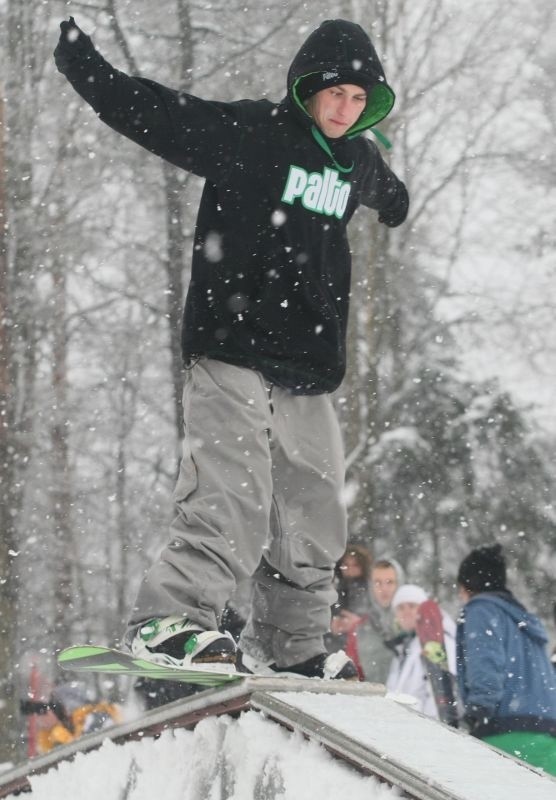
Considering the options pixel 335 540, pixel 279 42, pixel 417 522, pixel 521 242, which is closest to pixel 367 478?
pixel 417 522

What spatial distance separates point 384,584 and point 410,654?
93 centimetres

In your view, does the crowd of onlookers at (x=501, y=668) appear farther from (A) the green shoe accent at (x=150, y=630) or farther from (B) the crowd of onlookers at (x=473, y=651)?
(A) the green shoe accent at (x=150, y=630)

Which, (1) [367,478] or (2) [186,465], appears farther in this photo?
(1) [367,478]

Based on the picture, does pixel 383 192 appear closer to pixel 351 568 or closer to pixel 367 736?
pixel 367 736

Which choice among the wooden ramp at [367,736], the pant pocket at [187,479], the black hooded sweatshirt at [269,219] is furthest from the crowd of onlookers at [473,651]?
the black hooded sweatshirt at [269,219]

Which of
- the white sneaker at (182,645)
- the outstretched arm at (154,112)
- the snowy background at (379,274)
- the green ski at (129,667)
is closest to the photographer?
the green ski at (129,667)

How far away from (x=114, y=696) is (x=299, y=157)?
13.5 m

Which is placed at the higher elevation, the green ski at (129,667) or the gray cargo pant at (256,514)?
Answer: the gray cargo pant at (256,514)

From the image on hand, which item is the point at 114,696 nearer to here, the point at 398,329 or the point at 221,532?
the point at 398,329

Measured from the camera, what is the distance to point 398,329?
1591cm

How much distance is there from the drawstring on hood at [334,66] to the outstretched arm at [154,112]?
0.74 feet

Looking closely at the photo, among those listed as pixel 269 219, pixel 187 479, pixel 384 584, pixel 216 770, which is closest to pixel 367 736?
pixel 216 770

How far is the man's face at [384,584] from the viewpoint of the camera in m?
6.47

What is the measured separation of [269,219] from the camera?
3.33m
